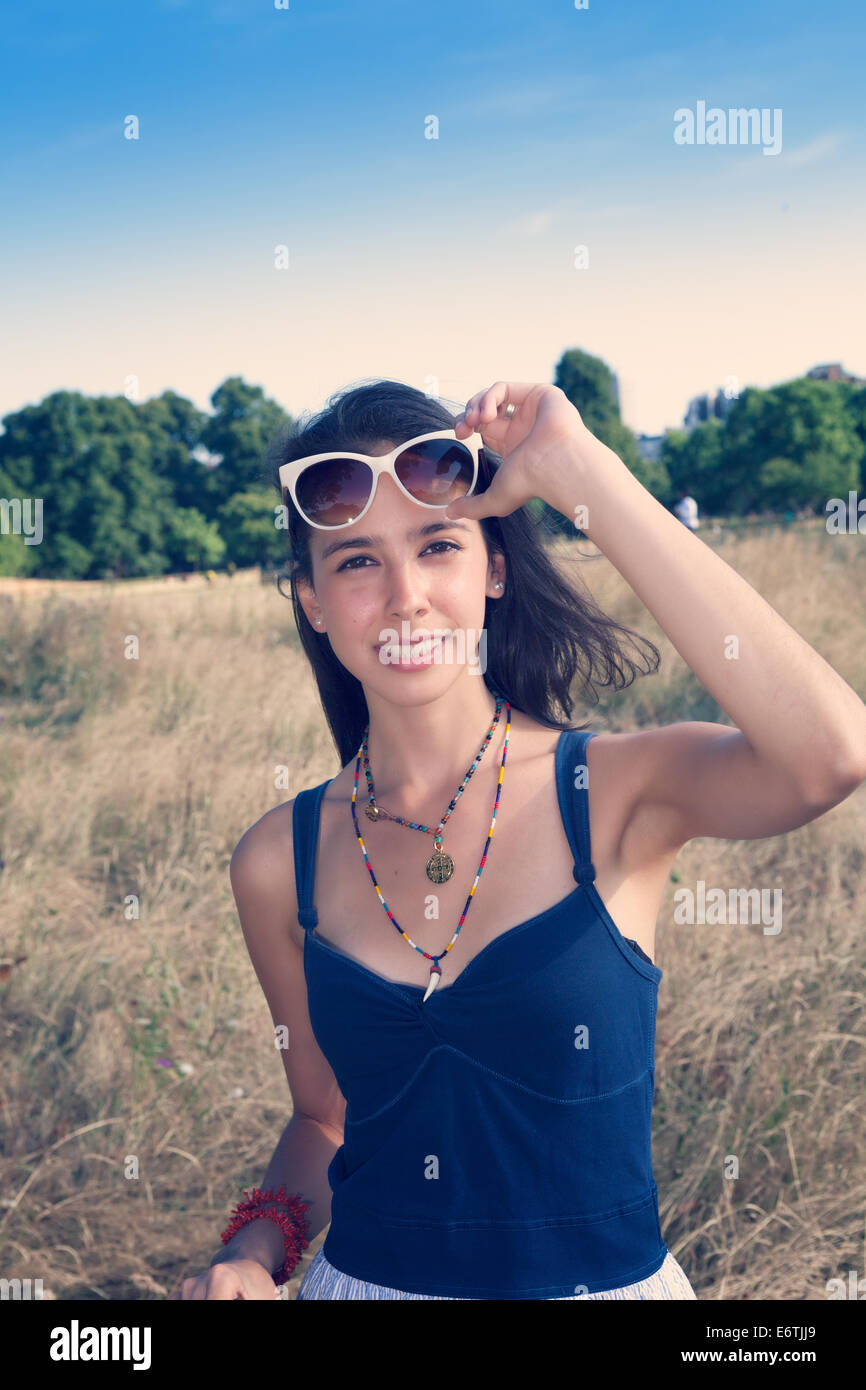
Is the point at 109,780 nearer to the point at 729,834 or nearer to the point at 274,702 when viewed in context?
the point at 274,702

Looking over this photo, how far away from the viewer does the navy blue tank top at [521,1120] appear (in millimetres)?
1534

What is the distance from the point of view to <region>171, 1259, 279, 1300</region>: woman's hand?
1.50 metres

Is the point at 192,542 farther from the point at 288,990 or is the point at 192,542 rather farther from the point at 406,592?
the point at 406,592

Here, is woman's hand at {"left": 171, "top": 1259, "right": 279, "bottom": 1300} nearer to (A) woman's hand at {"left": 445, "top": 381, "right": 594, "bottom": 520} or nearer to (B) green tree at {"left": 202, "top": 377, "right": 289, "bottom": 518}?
(A) woman's hand at {"left": 445, "top": 381, "right": 594, "bottom": 520}

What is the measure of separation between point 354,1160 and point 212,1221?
5.24 feet

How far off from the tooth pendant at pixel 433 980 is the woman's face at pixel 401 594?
1.49 feet

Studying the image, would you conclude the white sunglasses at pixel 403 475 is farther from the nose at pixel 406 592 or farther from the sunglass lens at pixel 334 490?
the nose at pixel 406 592

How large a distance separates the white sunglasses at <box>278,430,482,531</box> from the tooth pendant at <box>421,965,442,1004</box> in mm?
771

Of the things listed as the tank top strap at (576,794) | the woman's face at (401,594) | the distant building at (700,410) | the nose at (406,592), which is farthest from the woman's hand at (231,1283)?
the distant building at (700,410)

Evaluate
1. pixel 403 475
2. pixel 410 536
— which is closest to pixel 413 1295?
pixel 410 536

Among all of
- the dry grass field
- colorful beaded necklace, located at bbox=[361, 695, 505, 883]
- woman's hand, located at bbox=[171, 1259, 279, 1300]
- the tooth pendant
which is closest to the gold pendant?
colorful beaded necklace, located at bbox=[361, 695, 505, 883]

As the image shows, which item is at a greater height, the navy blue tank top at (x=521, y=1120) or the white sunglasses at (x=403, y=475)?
the white sunglasses at (x=403, y=475)

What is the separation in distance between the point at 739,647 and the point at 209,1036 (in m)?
2.85

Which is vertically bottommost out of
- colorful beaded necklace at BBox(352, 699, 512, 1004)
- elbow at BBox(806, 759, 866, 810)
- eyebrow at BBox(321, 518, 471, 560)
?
colorful beaded necklace at BBox(352, 699, 512, 1004)
